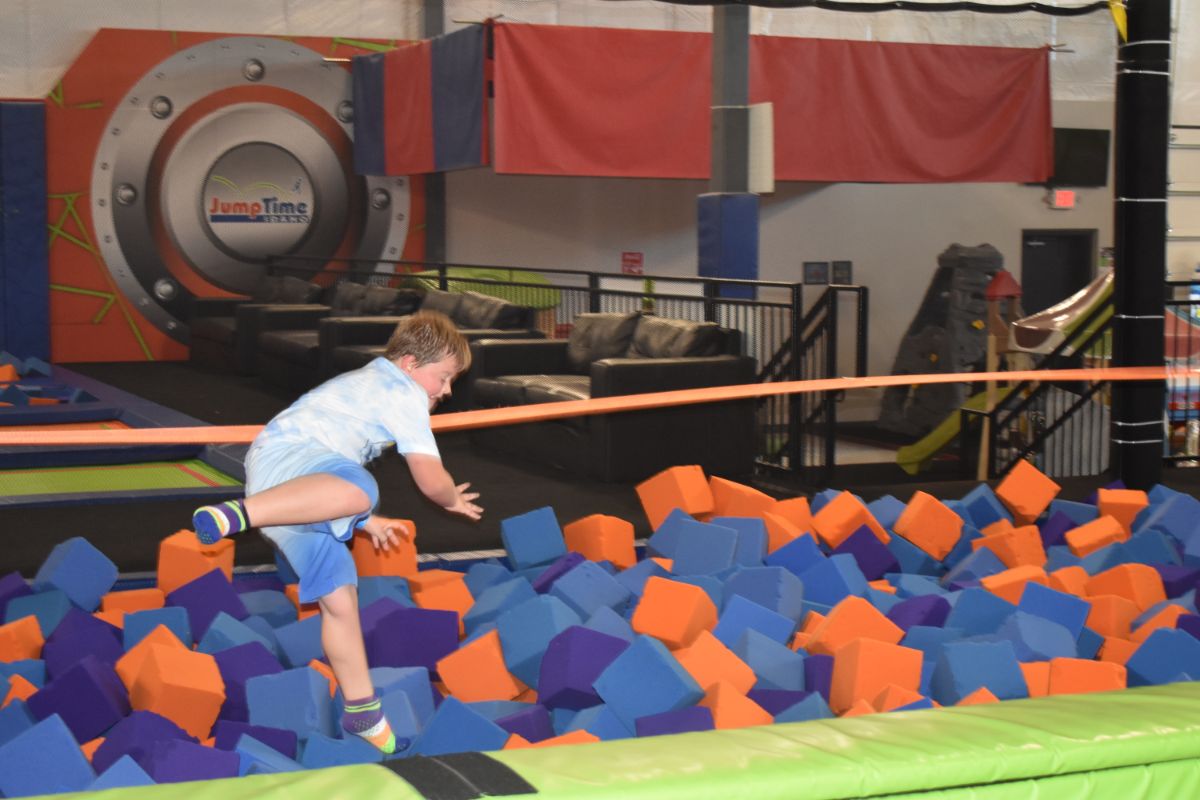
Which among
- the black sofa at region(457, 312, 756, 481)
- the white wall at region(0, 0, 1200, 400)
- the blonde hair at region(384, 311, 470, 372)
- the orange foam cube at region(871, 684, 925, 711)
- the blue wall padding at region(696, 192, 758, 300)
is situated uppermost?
the white wall at region(0, 0, 1200, 400)

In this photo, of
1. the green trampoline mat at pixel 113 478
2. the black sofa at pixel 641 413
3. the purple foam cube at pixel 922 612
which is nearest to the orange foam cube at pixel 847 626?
the purple foam cube at pixel 922 612

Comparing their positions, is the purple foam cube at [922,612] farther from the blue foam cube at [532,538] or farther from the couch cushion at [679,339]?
the couch cushion at [679,339]

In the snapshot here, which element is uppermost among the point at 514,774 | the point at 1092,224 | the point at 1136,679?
the point at 1092,224

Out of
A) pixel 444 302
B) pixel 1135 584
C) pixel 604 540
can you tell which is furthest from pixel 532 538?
pixel 444 302

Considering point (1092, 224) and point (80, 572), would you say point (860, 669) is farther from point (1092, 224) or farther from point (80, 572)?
point (1092, 224)

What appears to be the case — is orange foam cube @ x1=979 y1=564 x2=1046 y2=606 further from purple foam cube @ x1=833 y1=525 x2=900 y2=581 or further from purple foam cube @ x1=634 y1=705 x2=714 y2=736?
purple foam cube @ x1=634 y1=705 x2=714 y2=736

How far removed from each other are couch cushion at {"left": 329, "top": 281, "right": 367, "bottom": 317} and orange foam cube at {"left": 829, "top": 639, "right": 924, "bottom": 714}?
7.28 metres

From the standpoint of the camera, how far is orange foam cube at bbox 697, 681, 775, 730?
2.97m

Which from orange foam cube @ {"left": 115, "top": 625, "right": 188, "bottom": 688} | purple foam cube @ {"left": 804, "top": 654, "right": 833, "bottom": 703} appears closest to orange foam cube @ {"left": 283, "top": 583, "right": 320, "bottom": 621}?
orange foam cube @ {"left": 115, "top": 625, "right": 188, "bottom": 688}

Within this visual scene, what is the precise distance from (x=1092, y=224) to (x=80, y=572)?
11.6 metres

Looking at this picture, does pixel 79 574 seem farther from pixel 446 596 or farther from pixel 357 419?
pixel 357 419

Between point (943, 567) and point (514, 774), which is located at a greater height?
point (514, 774)

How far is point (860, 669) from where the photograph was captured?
3.14 meters

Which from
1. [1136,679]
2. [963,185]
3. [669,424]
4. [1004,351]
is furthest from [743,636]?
[963,185]
